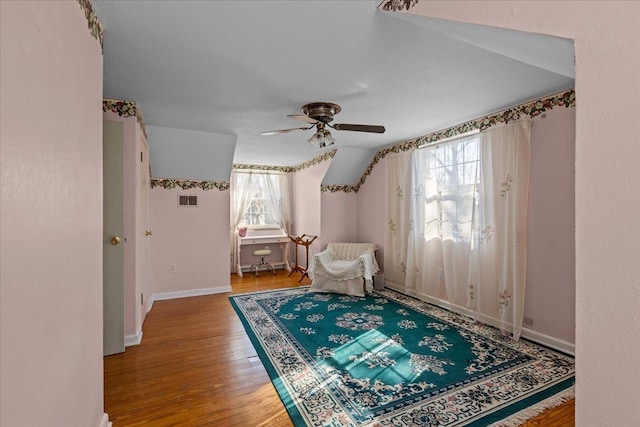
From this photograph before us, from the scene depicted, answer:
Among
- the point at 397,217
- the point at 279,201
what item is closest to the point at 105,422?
the point at 397,217

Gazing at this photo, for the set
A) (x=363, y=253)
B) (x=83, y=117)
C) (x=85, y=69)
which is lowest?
(x=363, y=253)

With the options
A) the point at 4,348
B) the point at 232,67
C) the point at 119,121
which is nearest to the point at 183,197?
the point at 119,121

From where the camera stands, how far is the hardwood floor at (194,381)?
185 centimetres

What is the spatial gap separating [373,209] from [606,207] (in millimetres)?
4496

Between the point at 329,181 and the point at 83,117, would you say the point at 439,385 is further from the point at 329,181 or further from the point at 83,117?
the point at 329,181

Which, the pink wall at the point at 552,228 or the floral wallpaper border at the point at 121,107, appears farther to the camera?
the floral wallpaper border at the point at 121,107

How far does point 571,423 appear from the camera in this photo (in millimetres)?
1755

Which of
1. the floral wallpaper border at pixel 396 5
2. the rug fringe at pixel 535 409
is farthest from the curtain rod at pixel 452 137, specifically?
the rug fringe at pixel 535 409

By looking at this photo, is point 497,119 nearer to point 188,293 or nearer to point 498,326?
point 498,326

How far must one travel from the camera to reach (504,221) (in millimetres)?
3018

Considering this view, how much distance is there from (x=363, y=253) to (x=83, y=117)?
3.99 m

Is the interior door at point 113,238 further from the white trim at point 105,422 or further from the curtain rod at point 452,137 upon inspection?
the curtain rod at point 452,137

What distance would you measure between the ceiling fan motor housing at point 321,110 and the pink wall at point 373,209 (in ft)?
7.15

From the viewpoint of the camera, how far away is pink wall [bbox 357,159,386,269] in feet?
16.0
